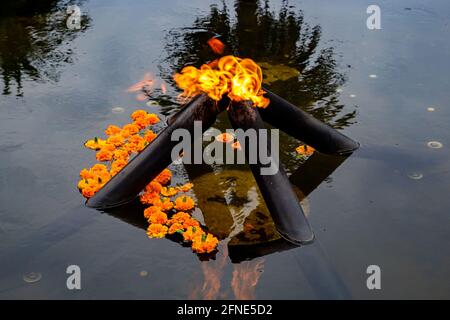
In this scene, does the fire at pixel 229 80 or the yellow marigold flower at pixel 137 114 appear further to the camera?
the yellow marigold flower at pixel 137 114

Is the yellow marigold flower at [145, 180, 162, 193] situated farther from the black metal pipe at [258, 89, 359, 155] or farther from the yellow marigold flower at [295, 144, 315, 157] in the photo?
the yellow marigold flower at [295, 144, 315, 157]

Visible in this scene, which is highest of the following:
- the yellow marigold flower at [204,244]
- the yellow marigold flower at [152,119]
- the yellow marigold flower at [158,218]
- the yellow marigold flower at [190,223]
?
the yellow marigold flower at [152,119]

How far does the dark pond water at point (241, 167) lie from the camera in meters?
4.93

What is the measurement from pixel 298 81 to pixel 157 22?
4.03 metres

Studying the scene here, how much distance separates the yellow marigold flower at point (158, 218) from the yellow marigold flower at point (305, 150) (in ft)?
7.51

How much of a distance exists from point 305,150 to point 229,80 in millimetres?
1961

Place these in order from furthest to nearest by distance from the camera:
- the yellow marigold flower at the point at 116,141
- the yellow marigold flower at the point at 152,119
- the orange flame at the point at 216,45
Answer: the orange flame at the point at 216,45 → the yellow marigold flower at the point at 152,119 → the yellow marigold flower at the point at 116,141

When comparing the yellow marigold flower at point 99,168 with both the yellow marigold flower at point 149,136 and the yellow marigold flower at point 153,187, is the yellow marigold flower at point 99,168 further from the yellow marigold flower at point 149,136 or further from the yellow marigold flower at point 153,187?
the yellow marigold flower at point 149,136

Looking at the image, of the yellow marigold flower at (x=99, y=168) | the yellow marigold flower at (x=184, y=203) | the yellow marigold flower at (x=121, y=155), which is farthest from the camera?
the yellow marigold flower at (x=121, y=155)

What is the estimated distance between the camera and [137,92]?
328 inches

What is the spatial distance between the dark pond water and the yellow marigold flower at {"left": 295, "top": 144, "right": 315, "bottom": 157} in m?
0.16

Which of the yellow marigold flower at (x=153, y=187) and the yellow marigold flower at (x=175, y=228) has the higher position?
the yellow marigold flower at (x=153, y=187)

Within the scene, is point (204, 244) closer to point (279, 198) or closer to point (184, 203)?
point (184, 203)

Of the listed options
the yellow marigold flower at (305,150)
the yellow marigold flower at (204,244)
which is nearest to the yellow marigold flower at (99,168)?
the yellow marigold flower at (204,244)
